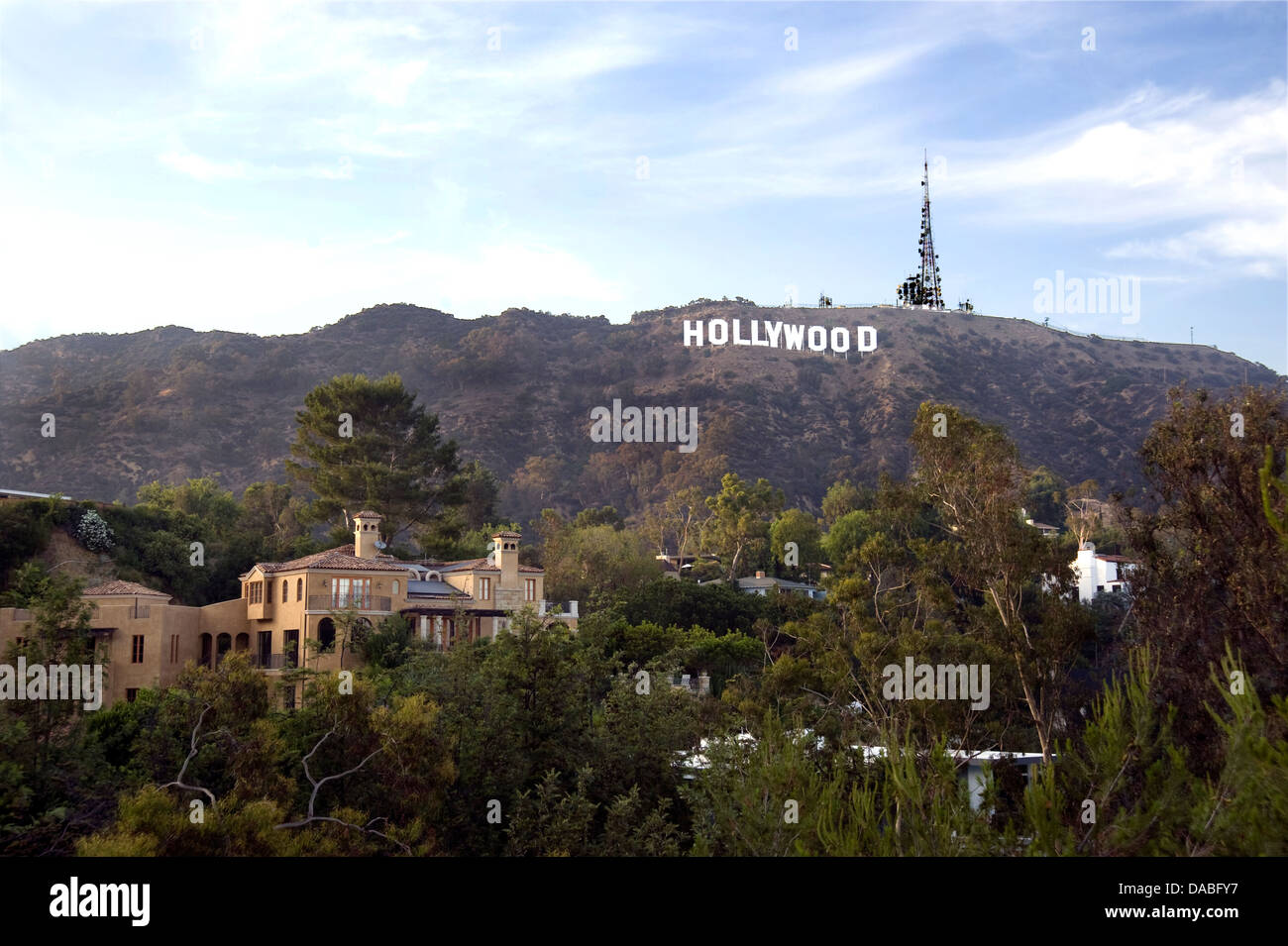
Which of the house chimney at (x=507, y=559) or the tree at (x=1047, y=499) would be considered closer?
the house chimney at (x=507, y=559)

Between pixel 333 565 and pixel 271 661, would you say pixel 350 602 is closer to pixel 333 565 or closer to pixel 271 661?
pixel 333 565

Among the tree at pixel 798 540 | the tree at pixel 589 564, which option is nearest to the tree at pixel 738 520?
the tree at pixel 798 540

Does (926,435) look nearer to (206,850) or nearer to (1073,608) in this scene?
(1073,608)

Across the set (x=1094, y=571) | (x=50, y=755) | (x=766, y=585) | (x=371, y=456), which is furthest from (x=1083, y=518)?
(x=50, y=755)

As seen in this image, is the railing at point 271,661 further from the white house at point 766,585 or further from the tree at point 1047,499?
the tree at point 1047,499

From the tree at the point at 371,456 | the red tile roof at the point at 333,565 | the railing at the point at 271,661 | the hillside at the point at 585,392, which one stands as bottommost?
the railing at the point at 271,661
